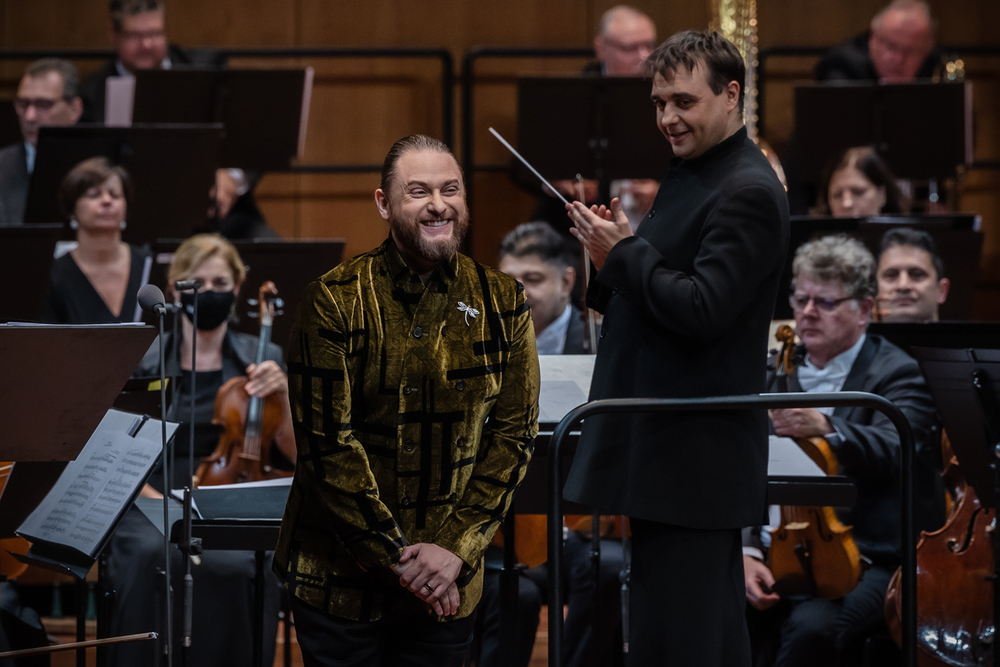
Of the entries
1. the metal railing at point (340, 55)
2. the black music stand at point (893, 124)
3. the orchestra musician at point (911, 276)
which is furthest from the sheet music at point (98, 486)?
the metal railing at point (340, 55)

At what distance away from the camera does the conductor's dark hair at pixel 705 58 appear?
1.88 metres

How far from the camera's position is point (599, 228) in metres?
1.94

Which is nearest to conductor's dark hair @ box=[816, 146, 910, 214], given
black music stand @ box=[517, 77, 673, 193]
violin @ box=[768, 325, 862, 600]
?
black music stand @ box=[517, 77, 673, 193]

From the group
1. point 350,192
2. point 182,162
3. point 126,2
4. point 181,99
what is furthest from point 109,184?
point 350,192

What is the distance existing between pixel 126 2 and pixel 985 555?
13.8ft

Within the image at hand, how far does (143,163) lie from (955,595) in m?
3.17

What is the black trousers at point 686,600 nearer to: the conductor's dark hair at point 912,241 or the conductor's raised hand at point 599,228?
the conductor's raised hand at point 599,228

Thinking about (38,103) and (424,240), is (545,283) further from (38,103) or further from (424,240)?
(38,103)

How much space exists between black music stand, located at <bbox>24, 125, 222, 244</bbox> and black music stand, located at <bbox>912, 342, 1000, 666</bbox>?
2.75 m

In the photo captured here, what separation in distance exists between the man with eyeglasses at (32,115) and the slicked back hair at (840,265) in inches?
125

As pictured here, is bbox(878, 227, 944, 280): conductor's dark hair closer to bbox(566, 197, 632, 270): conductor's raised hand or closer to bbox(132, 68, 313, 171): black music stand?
bbox(566, 197, 632, 270): conductor's raised hand

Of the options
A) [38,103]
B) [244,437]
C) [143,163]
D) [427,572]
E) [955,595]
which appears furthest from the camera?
[38,103]

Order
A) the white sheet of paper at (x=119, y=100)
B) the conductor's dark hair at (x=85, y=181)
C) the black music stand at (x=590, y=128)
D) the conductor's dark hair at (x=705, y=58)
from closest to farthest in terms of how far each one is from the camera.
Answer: the conductor's dark hair at (x=705, y=58), the conductor's dark hair at (x=85, y=181), the black music stand at (x=590, y=128), the white sheet of paper at (x=119, y=100)

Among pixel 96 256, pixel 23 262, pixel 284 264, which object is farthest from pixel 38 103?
pixel 284 264
